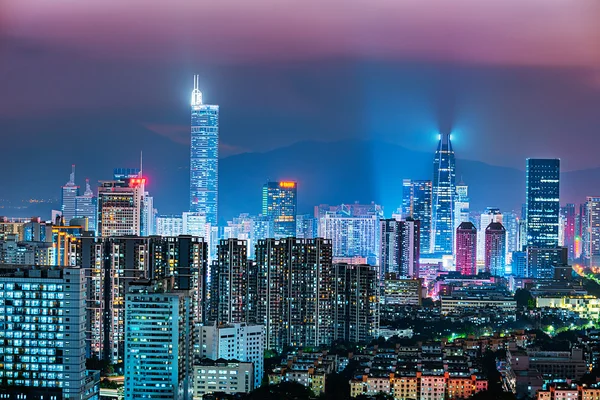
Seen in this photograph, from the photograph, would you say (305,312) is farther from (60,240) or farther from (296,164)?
(296,164)

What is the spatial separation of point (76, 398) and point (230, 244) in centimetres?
560

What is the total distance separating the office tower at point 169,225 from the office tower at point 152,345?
27.8 feet

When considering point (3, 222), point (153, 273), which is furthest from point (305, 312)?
point (3, 222)

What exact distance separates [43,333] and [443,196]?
1575cm

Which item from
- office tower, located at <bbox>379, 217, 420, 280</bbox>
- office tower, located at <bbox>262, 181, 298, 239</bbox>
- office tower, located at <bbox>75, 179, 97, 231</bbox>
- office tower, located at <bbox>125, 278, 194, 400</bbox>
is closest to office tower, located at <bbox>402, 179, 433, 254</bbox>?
office tower, located at <bbox>379, 217, 420, 280</bbox>

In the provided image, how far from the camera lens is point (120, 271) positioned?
1278cm

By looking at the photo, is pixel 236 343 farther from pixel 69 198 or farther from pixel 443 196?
pixel 443 196

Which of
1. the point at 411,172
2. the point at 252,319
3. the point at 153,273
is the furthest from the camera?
the point at 411,172

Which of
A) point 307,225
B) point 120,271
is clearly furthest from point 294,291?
point 307,225

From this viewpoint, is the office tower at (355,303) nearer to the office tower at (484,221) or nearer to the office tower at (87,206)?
the office tower at (87,206)

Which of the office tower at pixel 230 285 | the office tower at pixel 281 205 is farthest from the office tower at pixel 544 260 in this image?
the office tower at pixel 230 285

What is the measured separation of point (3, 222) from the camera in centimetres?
1609

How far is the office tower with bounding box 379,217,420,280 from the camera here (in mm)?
19969

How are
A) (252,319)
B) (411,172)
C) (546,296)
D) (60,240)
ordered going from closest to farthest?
(252,319) → (60,240) → (546,296) → (411,172)
